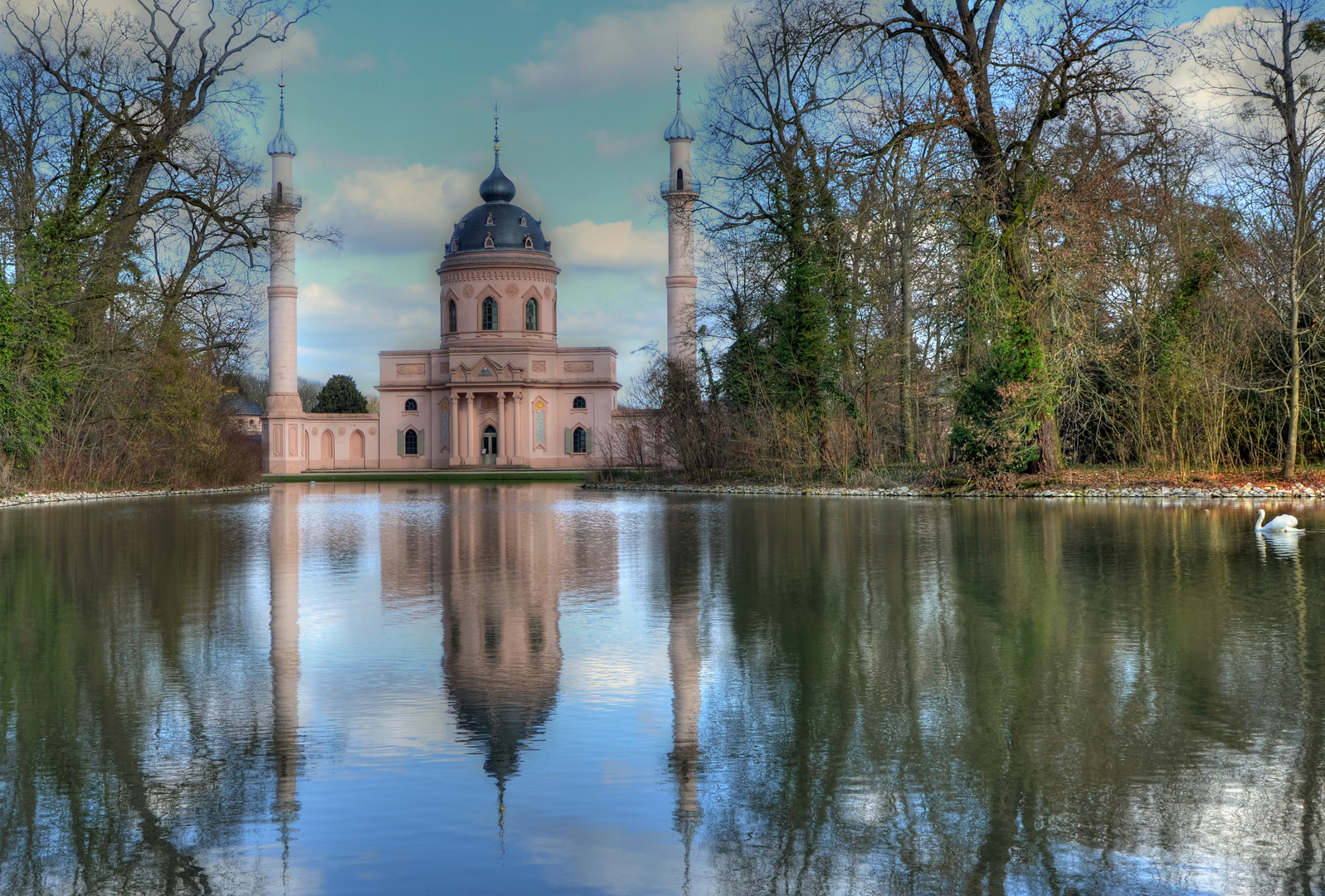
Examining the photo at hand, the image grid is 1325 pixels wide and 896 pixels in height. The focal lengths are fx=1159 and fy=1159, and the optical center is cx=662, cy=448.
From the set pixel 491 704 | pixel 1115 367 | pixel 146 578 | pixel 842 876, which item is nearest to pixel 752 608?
pixel 491 704

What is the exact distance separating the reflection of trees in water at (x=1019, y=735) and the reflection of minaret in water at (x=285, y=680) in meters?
1.47

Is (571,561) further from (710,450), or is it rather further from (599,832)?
(710,450)

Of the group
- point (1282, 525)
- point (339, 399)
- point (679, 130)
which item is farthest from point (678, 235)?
point (1282, 525)

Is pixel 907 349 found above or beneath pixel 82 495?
above

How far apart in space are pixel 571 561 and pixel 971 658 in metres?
6.01

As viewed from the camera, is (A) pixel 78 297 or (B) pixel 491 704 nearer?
(B) pixel 491 704

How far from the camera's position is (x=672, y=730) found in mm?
4875

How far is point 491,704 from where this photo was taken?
5.33 m

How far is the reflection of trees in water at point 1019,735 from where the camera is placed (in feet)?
Answer: 11.1

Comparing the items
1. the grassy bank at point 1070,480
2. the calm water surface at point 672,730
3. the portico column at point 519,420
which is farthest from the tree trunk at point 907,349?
the portico column at point 519,420

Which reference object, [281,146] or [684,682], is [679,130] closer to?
[281,146]

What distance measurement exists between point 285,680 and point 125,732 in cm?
108

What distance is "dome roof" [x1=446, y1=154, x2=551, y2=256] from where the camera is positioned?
66438mm

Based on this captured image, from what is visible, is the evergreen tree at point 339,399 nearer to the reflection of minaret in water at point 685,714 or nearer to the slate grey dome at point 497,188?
the slate grey dome at point 497,188
